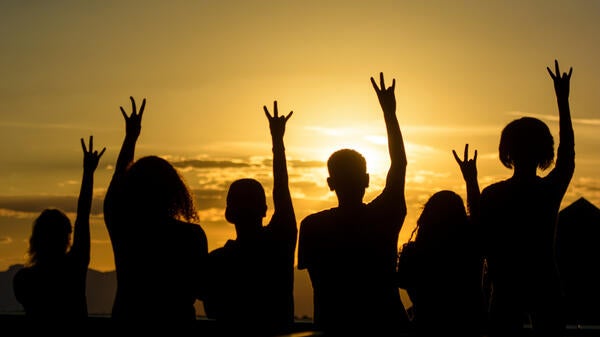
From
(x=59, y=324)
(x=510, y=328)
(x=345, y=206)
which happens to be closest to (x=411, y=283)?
(x=345, y=206)

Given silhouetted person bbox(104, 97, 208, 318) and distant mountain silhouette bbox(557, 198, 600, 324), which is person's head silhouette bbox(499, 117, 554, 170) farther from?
distant mountain silhouette bbox(557, 198, 600, 324)

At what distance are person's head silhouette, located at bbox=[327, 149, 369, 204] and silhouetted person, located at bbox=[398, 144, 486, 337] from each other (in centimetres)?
55

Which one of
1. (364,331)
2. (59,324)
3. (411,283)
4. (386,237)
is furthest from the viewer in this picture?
(59,324)

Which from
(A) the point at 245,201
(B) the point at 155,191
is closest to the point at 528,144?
(A) the point at 245,201

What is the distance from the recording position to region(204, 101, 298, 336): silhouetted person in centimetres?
550

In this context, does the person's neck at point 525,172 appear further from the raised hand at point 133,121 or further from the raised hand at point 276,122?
the raised hand at point 133,121

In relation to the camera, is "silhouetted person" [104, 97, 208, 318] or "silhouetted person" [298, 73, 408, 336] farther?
"silhouetted person" [298, 73, 408, 336]

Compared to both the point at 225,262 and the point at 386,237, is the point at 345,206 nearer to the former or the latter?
the point at 386,237

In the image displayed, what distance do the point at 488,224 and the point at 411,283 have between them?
902 mm

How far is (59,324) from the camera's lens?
238 inches

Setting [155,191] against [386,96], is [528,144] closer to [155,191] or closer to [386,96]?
[386,96]

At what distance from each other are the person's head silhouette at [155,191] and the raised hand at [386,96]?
4.62 ft

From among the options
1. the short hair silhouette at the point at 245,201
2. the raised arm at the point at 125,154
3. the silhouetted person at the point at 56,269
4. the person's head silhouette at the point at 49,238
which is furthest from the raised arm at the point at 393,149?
the person's head silhouette at the point at 49,238

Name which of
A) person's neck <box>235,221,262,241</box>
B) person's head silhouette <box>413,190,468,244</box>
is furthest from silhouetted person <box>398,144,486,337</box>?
person's neck <box>235,221,262,241</box>
